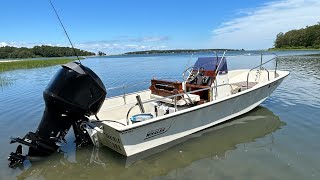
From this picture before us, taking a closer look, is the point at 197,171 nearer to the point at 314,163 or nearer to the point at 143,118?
the point at 143,118

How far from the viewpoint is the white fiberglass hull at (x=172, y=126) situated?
19.3 feet

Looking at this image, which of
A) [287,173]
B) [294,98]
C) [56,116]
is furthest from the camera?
[294,98]

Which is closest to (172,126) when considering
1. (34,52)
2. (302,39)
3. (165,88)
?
(165,88)

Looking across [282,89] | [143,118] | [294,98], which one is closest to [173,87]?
[143,118]

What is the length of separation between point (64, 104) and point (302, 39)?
104 meters

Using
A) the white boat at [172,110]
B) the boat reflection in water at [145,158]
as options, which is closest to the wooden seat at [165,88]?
the white boat at [172,110]

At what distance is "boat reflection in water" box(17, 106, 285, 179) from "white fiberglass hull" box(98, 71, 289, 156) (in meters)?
0.21

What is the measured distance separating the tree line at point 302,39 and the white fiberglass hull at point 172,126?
287 ft

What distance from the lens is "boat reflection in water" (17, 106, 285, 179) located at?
19.0 feet

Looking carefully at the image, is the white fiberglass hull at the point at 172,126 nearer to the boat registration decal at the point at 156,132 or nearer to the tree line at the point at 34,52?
the boat registration decal at the point at 156,132

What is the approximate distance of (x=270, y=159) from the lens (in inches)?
235

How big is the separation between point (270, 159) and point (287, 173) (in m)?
0.66

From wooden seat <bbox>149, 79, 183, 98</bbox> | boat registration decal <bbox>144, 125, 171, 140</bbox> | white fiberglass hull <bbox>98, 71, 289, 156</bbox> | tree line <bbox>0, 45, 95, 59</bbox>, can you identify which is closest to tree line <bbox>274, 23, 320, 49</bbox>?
tree line <bbox>0, 45, 95, 59</bbox>

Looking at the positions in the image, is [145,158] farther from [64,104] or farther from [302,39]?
[302,39]
